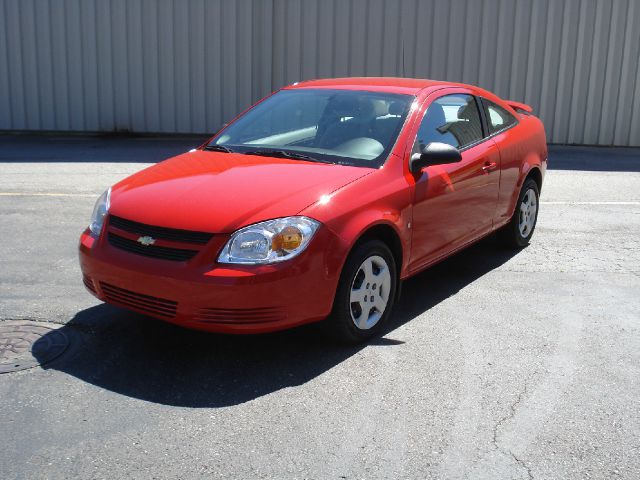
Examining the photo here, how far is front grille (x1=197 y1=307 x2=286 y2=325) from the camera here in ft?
14.3

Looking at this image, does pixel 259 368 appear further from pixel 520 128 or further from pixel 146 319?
pixel 520 128

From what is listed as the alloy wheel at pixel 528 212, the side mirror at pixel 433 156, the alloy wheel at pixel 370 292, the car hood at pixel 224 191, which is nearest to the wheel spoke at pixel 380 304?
the alloy wheel at pixel 370 292

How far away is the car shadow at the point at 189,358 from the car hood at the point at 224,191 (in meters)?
0.80

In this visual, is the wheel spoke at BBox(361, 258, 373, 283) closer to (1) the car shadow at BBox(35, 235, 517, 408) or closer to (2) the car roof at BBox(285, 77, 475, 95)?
(1) the car shadow at BBox(35, 235, 517, 408)

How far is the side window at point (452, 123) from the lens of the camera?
5711 millimetres

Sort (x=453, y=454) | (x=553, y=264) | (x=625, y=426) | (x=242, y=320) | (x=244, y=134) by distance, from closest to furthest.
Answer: (x=453, y=454) → (x=625, y=426) → (x=242, y=320) → (x=244, y=134) → (x=553, y=264)

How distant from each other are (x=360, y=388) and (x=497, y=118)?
343cm

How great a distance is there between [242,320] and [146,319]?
→ 117cm

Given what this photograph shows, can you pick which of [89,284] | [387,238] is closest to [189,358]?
[89,284]

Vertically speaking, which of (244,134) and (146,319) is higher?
(244,134)

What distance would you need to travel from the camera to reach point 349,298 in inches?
189

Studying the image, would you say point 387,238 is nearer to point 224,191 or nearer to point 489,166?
point 224,191

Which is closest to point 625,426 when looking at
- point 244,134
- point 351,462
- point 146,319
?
point 351,462

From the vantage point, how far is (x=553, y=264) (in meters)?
6.89
